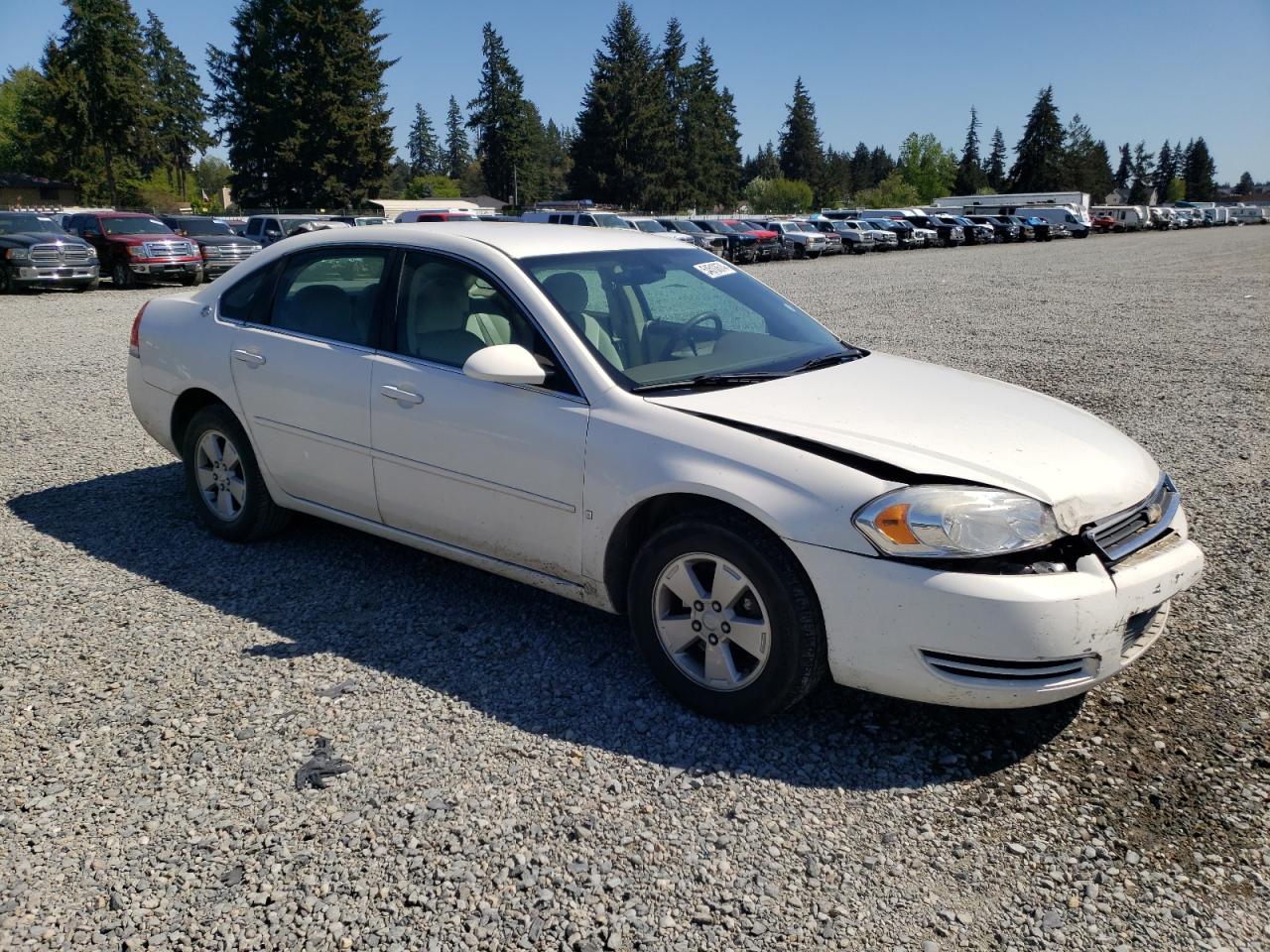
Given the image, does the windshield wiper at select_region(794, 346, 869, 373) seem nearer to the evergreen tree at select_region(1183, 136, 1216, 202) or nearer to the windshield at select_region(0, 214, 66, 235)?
the windshield at select_region(0, 214, 66, 235)

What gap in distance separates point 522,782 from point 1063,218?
Result: 59211 mm

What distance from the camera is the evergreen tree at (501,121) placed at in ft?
322

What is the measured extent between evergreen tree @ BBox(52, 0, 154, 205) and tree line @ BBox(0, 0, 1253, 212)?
0.12m

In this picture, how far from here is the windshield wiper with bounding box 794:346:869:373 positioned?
13.6ft

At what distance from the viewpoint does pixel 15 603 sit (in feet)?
14.9

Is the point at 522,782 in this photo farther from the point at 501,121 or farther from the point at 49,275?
the point at 501,121

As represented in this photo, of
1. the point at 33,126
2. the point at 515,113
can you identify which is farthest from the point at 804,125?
the point at 33,126

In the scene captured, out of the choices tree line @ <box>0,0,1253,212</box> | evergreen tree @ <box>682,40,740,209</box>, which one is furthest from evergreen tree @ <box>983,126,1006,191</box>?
evergreen tree @ <box>682,40,740,209</box>

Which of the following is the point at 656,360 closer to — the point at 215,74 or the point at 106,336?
the point at 106,336

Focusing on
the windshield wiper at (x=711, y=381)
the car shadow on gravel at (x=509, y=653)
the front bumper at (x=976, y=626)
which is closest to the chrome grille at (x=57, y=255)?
the car shadow on gravel at (x=509, y=653)

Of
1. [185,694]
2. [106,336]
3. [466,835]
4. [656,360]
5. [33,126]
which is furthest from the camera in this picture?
[33,126]

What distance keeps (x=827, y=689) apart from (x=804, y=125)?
13591cm

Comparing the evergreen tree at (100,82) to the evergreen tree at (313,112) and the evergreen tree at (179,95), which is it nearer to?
the evergreen tree at (313,112)

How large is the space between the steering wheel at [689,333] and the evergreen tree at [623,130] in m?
88.7
